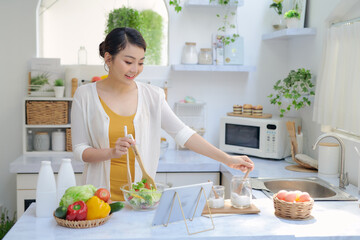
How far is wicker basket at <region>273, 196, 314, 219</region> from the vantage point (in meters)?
1.90

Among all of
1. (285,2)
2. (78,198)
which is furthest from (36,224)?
(285,2)

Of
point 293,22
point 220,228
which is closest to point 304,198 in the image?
point 220,228

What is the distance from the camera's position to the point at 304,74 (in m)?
3.42

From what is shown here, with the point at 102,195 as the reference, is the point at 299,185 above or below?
below

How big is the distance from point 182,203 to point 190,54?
222cm

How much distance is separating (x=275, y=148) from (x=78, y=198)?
209 cm

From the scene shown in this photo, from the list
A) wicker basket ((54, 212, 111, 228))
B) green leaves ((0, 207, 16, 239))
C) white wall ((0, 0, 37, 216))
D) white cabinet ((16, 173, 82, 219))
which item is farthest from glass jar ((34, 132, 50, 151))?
wicker basket ((54, 212, 111, 228))

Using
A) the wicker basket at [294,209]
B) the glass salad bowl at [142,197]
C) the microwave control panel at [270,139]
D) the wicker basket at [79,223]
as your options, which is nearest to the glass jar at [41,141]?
the microwave control panel at [270,139]

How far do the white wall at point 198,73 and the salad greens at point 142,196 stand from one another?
1980 millimetres

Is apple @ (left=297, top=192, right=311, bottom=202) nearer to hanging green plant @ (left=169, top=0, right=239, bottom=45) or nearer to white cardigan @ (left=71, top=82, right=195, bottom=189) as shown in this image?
white cardigan @ (left=71, top=82, right=195, bottom=189)

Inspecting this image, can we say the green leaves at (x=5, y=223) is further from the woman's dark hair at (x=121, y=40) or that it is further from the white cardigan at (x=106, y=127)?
the woman's dark hair at (x=121, y=40)

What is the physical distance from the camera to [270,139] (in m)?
3.54

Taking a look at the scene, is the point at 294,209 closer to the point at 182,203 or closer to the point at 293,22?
the point at 182,203

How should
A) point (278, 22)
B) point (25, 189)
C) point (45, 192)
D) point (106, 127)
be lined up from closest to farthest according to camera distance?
point (45, 192), point (106, 127), point (25, 189), point (278, 22)
